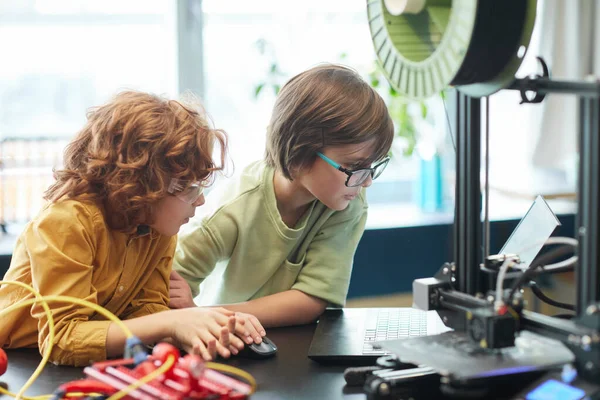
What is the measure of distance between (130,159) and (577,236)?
78cm

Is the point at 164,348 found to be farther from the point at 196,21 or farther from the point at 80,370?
the point at 196,21

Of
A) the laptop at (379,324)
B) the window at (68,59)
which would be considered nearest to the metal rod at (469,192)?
the laptop at (379,324)

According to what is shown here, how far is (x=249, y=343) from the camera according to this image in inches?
50.0

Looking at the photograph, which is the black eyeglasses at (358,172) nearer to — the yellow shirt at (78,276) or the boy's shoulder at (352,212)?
the boy's shoulder at (352,212)

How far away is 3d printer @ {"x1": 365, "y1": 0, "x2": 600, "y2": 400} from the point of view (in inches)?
35.4

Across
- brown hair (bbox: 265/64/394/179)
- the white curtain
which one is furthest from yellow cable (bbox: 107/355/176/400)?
the white curtain

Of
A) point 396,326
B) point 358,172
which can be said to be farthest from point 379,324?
point 358,172

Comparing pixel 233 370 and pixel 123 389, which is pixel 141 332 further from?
pixel 123 389

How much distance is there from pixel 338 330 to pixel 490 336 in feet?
1.60

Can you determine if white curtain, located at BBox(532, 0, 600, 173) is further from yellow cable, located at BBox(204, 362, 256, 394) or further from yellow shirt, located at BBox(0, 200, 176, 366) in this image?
yellow cable, located at BBox(204, 362, 256, 394)

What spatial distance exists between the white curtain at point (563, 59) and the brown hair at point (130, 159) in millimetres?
2088

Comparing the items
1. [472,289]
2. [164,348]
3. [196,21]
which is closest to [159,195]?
[164,348]

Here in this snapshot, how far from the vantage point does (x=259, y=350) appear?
126 centimetres

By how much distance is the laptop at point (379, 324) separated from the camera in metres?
1.23
